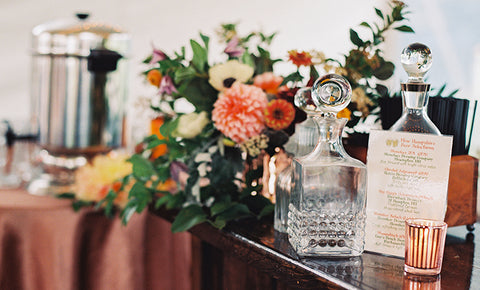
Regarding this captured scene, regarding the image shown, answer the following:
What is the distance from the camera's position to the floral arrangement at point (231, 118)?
830mm

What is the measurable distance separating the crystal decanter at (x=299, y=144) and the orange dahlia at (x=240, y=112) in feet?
0.27

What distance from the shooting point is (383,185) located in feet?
2.20

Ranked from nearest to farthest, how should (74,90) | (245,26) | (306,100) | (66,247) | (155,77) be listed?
(306,100) < (155,77) < (66,247) < (74,90) < (245,26)

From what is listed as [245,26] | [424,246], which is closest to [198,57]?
[424,246]

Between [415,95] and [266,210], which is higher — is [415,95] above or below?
above

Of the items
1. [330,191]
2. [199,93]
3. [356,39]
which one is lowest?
[330,191]

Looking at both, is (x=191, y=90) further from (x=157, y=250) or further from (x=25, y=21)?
(x=25, y=21)

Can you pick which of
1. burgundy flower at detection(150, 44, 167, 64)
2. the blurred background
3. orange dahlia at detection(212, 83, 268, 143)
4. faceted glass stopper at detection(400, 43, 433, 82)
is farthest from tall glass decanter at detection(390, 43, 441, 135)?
the blurred background

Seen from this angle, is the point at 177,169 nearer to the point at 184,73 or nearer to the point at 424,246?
the point at 184,73

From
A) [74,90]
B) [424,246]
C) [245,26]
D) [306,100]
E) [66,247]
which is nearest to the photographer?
[424,246]

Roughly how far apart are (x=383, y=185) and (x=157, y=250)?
34.3 inches

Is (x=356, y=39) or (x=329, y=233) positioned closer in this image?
(x=329, y=233)

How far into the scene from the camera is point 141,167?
3.32 feet

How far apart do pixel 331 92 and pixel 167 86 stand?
0.39 meters
